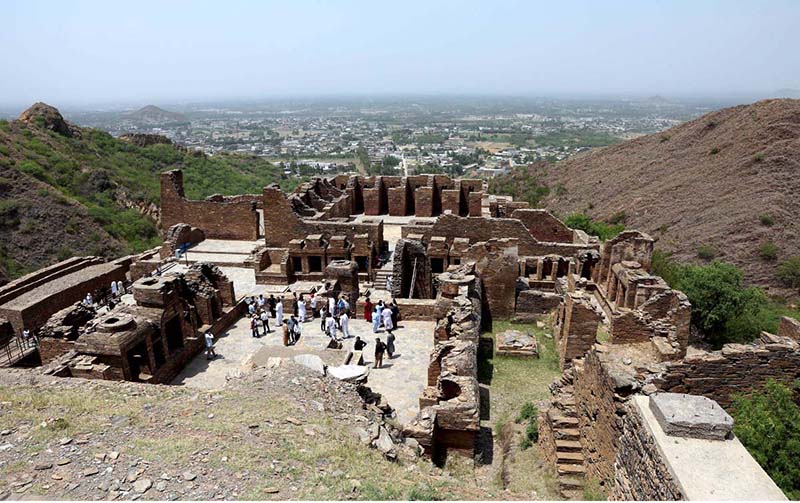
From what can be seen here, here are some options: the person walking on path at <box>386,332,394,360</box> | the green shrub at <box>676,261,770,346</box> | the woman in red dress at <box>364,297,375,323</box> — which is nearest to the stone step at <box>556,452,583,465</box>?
the person walking on path at <box>386,332,394,360</box>

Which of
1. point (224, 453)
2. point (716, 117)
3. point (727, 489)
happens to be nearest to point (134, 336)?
point (224, 453)

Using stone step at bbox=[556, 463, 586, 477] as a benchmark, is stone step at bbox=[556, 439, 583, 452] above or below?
above

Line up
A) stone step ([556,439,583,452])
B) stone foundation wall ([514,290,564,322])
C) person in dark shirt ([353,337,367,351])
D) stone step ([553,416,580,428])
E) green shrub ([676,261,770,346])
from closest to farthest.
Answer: stone step ([556,439,583,452])
stone step ([553,416,580,428])
person in dark shirt ([353,337,367,351])
stone foundation wall ([514,290,564,322])
green shrub ([676,261,770,346])

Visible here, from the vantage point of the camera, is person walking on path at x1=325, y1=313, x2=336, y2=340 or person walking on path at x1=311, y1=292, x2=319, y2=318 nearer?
person walking on path at x1=325, y1=313, x2=336, y2=340

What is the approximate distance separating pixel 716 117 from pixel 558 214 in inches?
965

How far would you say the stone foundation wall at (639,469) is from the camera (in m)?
5.26

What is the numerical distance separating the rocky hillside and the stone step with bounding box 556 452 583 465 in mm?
33495

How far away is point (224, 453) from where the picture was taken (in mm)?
6570

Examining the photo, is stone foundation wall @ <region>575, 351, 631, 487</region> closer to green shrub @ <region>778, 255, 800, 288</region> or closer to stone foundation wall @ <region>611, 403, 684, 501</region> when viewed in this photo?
stone foundation wall @ <region>611, 403, 684, 501</region>

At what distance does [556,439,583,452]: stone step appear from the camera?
932 cm

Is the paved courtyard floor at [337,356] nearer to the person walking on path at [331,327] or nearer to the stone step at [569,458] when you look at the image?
the person walking on path at [331,327]

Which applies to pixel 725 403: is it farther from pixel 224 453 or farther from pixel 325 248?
pixel 325 248

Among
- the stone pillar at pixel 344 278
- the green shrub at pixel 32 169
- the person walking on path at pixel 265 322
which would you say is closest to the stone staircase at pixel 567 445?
the stone pillar at pixel 344 278

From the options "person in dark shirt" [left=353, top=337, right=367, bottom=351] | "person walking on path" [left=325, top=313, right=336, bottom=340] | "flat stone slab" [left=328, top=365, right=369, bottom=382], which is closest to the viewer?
"flat stone slab" [left=328, top=365, right=369, bottom=382]
